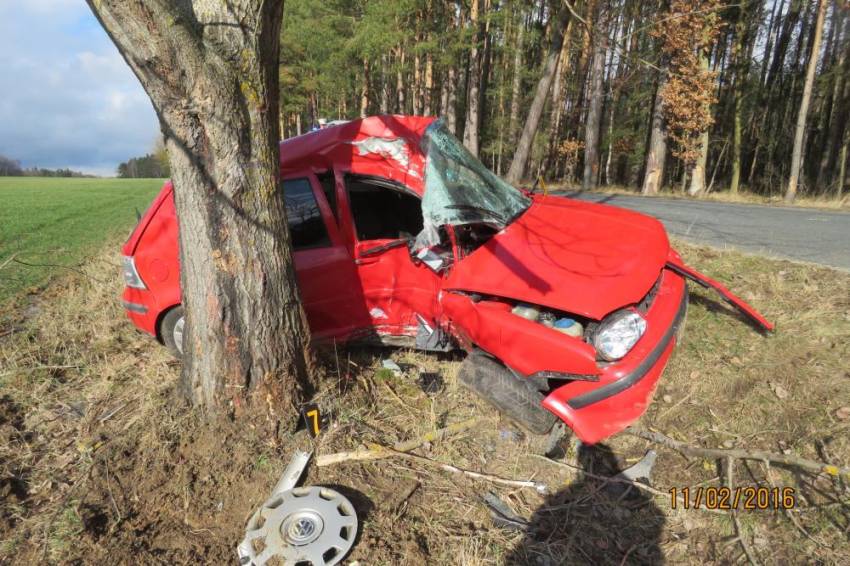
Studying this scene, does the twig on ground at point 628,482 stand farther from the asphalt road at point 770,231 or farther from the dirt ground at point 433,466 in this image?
the asphalt road at point 770,231

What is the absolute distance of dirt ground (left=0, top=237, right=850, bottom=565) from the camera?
2.19 metres

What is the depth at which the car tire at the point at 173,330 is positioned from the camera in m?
3.73

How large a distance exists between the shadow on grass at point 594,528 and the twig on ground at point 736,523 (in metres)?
Result: 0.34

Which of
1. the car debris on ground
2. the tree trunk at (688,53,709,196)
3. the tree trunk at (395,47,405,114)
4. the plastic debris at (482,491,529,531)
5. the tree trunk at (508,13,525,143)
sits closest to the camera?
the car debris on ground

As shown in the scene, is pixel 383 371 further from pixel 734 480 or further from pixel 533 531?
pixel 734 480

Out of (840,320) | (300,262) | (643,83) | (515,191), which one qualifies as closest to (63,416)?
(300,262)

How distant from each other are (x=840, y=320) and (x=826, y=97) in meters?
27.9

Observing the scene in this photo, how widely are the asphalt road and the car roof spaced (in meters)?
4.04

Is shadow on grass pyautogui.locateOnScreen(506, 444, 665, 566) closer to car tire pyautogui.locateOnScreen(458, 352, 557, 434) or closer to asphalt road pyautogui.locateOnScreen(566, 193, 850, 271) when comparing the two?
car tire pyautogui.locateOnScreen(458, 352, 557, 434)

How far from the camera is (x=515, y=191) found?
13.2 ft

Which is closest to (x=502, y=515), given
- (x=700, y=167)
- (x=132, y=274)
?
(x=132, y=274)

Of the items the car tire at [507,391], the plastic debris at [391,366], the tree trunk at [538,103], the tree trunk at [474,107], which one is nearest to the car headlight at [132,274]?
the plastic debris at [391,366]

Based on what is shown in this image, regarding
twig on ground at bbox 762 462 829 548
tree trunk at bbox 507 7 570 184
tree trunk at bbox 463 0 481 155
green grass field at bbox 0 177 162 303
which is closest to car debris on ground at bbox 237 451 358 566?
twig on ground at bbox 762 462 829 548

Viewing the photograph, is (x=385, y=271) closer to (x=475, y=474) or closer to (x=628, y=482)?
(x=475, y=474)
